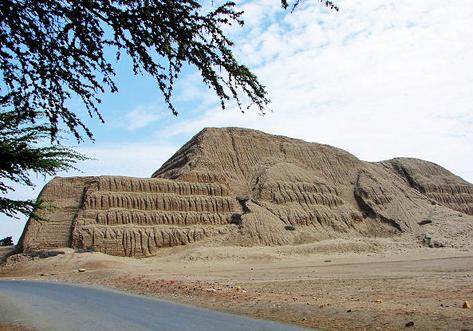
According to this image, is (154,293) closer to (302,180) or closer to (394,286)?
(394,286)

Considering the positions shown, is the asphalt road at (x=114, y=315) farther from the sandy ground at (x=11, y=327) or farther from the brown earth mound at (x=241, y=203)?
the brown earth mound at (x=241, y=203)

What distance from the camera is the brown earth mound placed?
166 ft

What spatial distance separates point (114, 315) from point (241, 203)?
44819 millimetres

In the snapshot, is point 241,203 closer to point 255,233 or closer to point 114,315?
point 255,233

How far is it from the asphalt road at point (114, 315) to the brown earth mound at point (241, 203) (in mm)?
25209

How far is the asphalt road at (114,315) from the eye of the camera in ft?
41.9

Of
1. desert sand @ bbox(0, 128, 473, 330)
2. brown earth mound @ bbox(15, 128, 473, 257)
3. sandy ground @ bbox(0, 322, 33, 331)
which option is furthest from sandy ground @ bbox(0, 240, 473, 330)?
sandy ground @ bbox(0, 322, 33, 331)

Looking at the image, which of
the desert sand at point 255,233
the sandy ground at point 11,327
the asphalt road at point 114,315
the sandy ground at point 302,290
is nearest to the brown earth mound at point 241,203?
the desert sand at point 255,233

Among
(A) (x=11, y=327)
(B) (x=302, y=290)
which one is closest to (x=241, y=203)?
(B) (x=302, y=290)

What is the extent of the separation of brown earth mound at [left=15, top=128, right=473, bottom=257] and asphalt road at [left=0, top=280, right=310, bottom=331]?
82.7 ft

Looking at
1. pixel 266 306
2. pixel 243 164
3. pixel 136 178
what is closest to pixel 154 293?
pixel 266 306

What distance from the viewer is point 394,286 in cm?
2086

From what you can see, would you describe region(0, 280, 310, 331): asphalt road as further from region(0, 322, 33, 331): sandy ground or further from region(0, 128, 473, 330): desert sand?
region(0, 128, 473, 330): desert sand

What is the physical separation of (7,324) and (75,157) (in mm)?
5189
